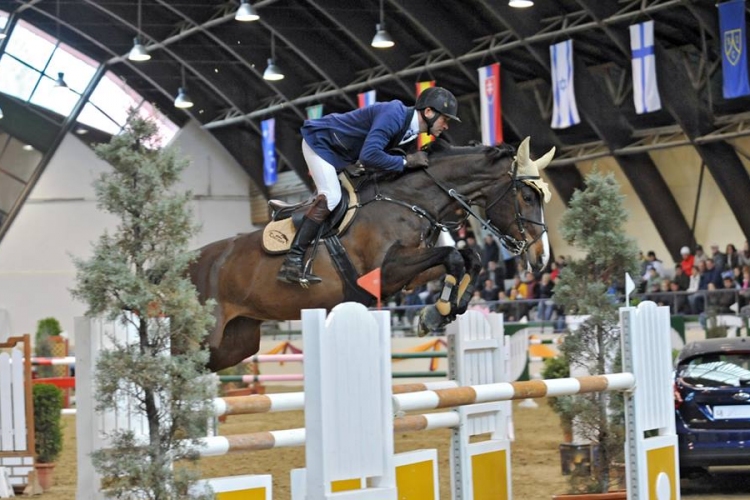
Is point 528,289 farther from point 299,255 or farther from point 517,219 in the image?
point 299,255

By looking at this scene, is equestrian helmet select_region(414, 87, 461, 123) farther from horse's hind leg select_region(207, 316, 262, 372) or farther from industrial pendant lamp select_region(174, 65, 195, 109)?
industrial pendant lamp select_region(174, 65, 195, 109)

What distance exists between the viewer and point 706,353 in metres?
6.36

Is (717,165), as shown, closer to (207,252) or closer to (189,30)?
(189,30)

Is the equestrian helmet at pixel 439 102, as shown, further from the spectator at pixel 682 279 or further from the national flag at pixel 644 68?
the spectator at pixel 682 279

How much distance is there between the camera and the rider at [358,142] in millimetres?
5176

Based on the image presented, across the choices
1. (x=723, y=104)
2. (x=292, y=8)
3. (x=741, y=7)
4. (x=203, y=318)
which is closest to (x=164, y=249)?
(x=203, y=318)

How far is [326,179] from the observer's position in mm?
5316

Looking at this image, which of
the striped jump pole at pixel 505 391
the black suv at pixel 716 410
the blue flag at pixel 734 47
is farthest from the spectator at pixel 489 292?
the striped jump pole at pixel 505 391

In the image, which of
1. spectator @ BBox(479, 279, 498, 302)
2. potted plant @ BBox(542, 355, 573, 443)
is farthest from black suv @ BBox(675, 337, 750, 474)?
spectator @ BBox(479, 279, 498, 302)

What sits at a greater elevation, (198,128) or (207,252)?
(198,128)

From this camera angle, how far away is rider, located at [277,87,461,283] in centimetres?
518

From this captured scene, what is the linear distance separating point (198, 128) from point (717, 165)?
557 inches

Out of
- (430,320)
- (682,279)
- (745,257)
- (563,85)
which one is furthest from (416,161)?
(563,85)

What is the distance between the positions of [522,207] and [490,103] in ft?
43.7
